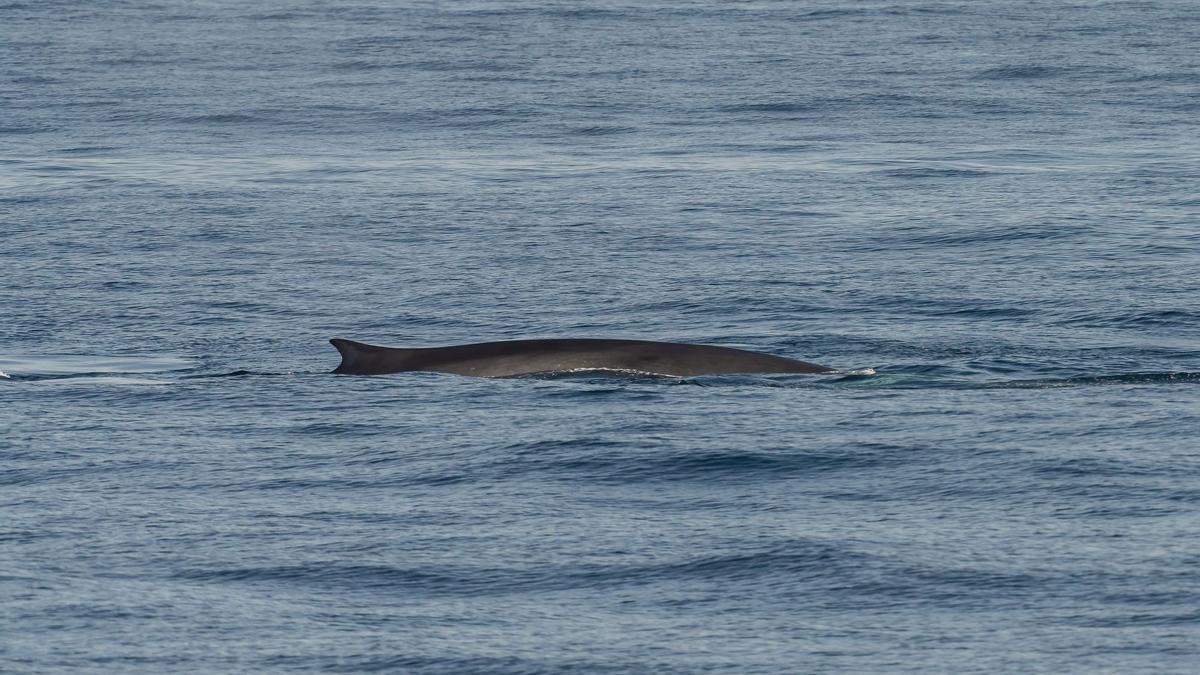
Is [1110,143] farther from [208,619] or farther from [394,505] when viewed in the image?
[208,619]

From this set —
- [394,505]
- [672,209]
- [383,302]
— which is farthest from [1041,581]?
[672,209]

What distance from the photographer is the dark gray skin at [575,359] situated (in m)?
14.1

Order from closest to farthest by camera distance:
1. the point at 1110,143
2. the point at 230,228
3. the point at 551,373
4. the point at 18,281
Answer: the point at 551,373
the point at 18,281
the point at 230,228
the point at 1110,143

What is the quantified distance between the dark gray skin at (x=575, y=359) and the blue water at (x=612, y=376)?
0.15 meters

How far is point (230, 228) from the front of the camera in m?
23.8

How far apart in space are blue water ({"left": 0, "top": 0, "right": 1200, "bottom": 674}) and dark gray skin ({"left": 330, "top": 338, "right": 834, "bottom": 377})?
6.1 inches

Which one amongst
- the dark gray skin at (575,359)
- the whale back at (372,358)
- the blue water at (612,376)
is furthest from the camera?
the whale back at (372,358)

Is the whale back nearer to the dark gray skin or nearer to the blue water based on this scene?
the dark gray skin

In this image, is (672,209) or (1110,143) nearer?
(672,209)

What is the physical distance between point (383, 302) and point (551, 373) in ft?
18.0

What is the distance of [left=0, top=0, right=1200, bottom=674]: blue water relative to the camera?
8.91m

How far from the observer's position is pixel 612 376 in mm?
14125

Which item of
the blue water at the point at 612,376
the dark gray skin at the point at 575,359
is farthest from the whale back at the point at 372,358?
the blue water at the point at 612,376

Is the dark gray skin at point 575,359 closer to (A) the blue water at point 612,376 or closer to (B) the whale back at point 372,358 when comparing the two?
(B) the whale back at point 372,358
